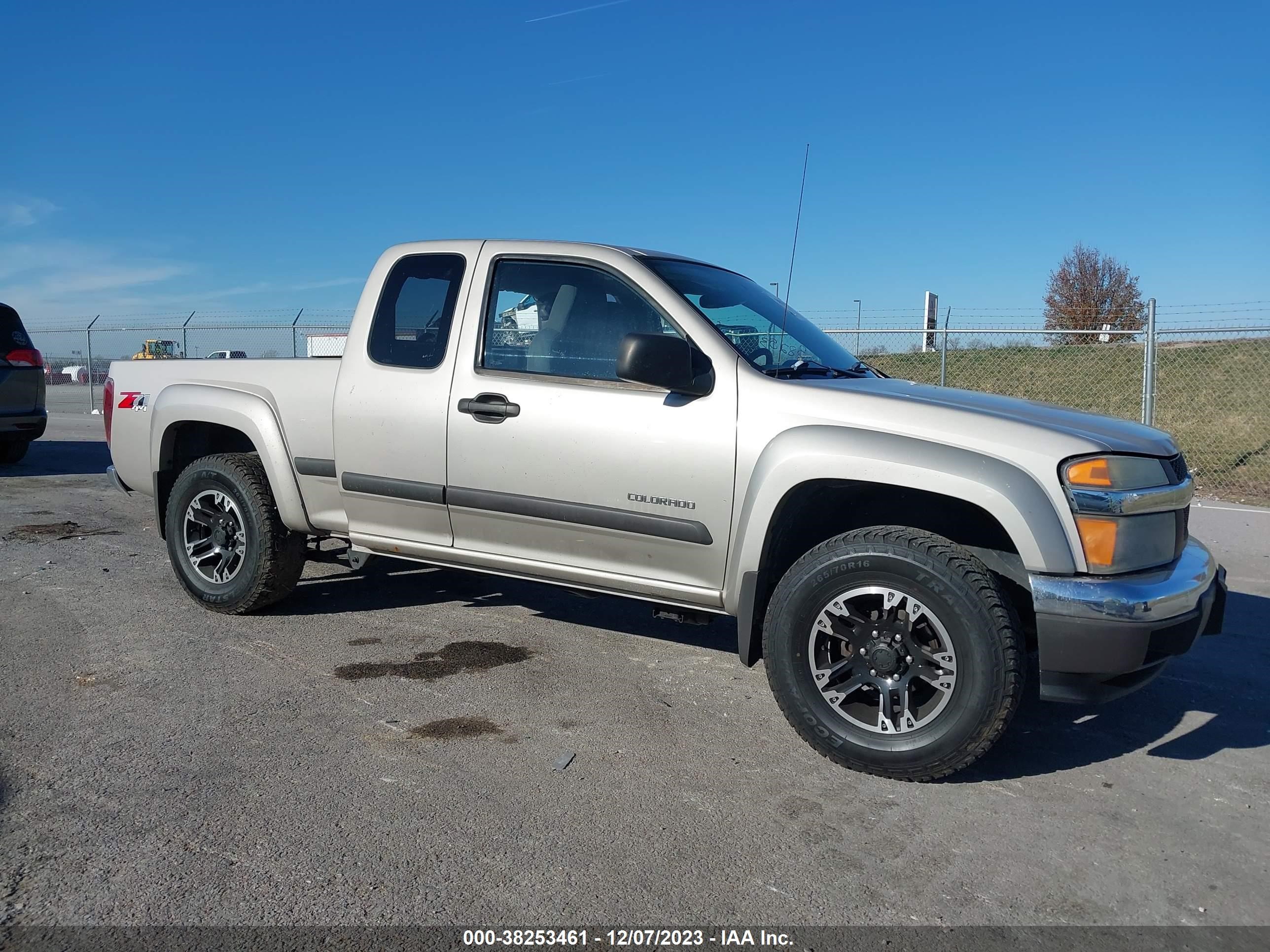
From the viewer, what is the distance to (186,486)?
5164 millimetres

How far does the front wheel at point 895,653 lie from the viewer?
325 cm

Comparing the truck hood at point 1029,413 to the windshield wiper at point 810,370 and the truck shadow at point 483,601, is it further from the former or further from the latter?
the truck shadow at point 483,601

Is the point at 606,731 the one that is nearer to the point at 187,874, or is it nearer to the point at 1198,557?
the point at 187,874

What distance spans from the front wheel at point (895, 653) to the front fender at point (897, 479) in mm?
196

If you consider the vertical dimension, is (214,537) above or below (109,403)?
below

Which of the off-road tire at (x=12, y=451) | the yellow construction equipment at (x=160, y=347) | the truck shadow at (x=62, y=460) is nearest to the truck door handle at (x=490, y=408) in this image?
the truck shadow at (x=62, y=460)

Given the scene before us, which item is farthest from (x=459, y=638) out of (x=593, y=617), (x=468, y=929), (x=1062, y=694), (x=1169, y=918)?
(x=1169, y=918)

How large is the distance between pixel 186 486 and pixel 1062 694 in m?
4.37

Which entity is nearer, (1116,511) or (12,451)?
(1116,511)

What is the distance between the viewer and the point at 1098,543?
10.4ft

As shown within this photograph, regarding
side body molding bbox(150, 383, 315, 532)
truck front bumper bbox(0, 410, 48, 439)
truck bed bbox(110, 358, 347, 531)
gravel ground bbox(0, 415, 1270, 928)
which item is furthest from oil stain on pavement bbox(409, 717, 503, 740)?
truck front bumper bbox(0, 410, 48, 439)

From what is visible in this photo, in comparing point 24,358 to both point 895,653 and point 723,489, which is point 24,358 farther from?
point 895,653

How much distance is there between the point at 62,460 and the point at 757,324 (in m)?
10.9

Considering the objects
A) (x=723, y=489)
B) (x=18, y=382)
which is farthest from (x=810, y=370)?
(x=18, y=382)
